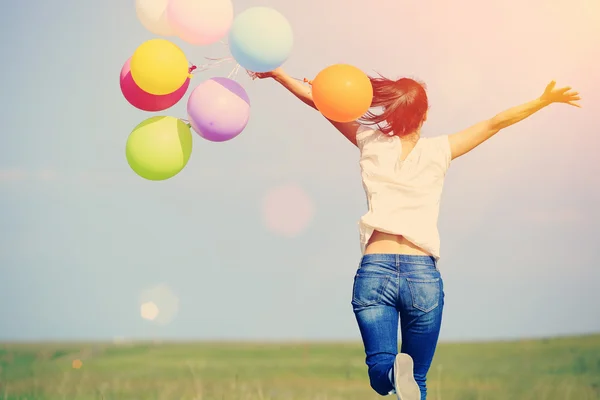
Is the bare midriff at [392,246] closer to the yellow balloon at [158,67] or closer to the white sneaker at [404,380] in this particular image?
the white sneaker at [404,380]

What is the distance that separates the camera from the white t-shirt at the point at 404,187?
3.95 m

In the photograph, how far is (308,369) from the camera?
26.6ft

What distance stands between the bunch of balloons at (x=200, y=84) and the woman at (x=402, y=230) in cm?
23

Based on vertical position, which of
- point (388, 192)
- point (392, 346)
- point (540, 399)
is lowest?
point (540, 399)

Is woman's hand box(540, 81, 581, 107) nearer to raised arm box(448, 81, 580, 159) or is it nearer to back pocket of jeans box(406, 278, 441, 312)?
raised arm box(448, 81, 580, 159)

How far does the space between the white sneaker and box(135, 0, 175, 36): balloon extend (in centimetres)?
255

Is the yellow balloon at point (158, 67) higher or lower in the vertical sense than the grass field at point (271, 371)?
higher

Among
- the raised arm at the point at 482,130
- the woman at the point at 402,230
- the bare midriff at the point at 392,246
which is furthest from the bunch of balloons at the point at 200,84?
the bare midriff at the point at 392,246

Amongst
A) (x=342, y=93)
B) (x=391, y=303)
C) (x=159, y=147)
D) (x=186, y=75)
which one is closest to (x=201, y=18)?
(x=186, y=75)

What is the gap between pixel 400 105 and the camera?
13.6ft

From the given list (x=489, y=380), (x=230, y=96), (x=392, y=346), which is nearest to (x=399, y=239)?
(x=392, y=346)

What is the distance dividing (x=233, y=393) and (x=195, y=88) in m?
3.16

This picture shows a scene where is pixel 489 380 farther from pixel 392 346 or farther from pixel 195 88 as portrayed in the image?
pixel 195 88

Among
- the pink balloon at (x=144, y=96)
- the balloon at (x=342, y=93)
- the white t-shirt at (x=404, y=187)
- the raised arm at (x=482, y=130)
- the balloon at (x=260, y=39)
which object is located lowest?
the white t-shirt at (x=404, y=187)
